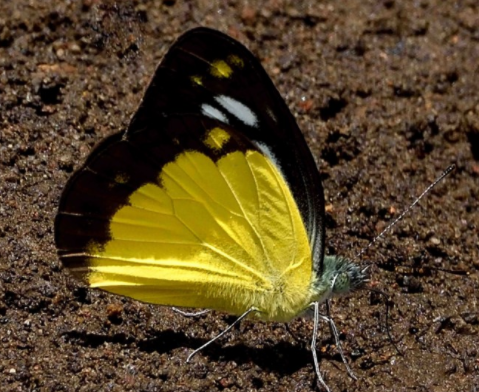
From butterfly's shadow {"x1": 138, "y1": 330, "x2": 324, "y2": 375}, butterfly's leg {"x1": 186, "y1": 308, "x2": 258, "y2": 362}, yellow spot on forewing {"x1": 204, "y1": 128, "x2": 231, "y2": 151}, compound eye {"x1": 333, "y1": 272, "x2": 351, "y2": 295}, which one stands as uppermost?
yellow spot on forewing {"x1": 204, "y1": 128, "x2": 231, "y2": 151}

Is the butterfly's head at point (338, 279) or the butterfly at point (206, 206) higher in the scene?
the butterfly at point (206, 206)

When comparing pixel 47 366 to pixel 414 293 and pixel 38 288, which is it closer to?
pixel 38 288

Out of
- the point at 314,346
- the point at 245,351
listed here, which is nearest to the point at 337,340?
the point at 314,346

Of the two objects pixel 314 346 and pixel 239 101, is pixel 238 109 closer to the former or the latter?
pixel 239 101

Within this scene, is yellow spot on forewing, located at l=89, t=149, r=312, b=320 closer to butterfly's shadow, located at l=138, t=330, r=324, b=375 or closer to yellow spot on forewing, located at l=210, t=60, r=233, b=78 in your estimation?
butterfly's shadow, located at l=138, t=330, r=324, b=375

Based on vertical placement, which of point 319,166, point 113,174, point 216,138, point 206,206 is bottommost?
point 319,166

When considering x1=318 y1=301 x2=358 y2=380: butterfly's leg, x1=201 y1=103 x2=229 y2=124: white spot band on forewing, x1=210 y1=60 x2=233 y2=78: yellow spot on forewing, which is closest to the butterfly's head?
x1=318 y1=301 x2=358 y2=380: butterfly's leg

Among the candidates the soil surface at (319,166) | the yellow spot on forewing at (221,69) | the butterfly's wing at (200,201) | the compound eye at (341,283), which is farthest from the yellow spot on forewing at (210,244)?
the yellow spot on forewing at (221,69)

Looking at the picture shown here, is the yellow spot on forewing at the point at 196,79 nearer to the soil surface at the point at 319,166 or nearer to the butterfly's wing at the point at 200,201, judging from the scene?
the butterfly's wing at the point at 200,201
